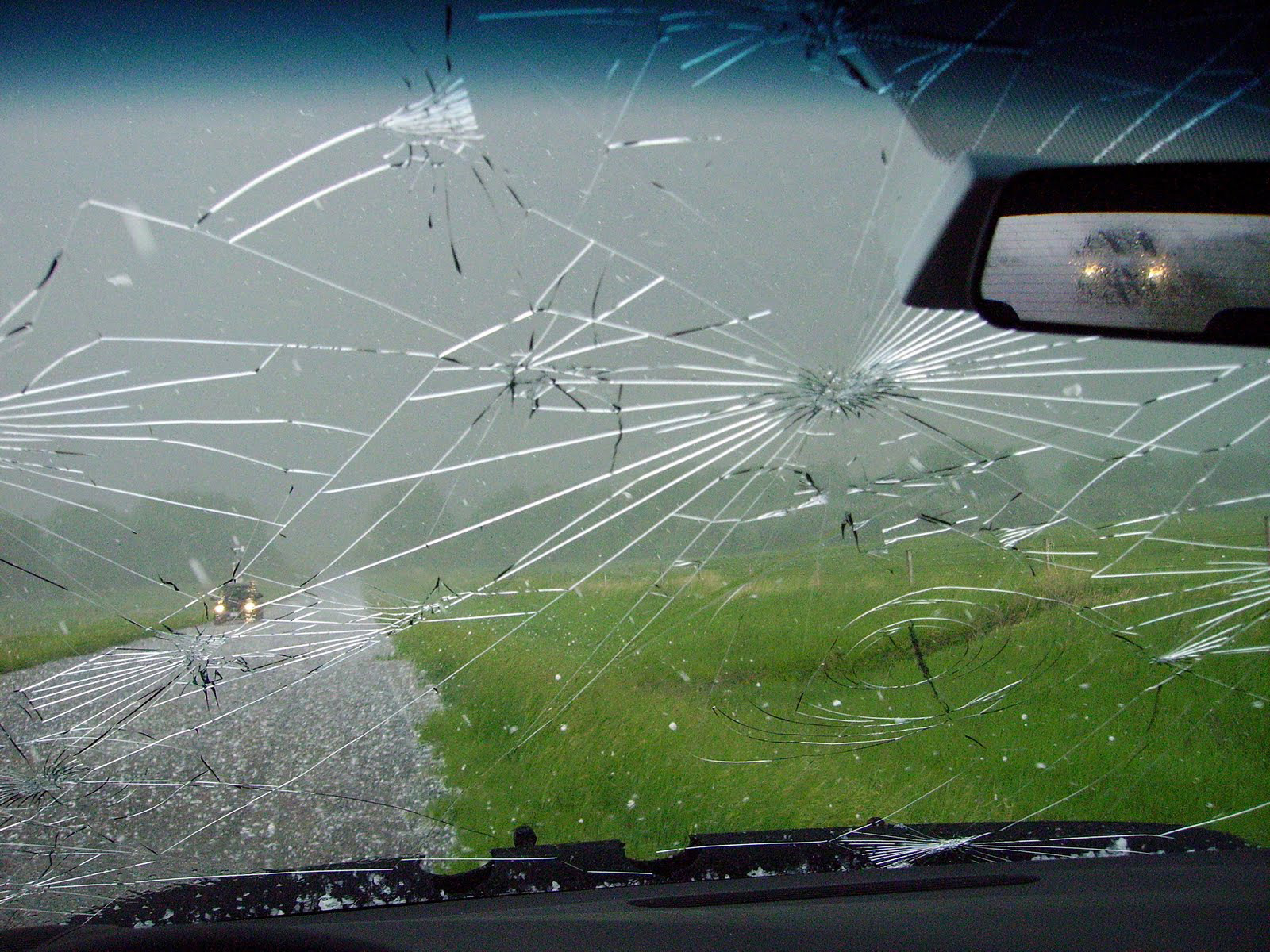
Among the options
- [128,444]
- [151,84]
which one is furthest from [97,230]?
[128,444]

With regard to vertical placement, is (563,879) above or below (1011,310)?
below

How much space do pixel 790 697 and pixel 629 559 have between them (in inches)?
Result: 24.0

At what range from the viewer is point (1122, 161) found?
6.07ft

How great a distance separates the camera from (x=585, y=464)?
2215mm

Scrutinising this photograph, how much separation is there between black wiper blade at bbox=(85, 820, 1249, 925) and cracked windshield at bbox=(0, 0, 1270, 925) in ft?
0.05

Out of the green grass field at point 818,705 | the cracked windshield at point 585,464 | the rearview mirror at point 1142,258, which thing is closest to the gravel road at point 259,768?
the cracked windshield at point 585,464

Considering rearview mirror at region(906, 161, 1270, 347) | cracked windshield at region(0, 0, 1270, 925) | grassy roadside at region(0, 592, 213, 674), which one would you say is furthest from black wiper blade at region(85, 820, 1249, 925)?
rearview mirror at region(906, 161, 1270, 347)

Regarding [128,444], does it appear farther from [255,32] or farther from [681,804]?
[681,804]

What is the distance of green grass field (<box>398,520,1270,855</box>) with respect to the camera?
2270mm

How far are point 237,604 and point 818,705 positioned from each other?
160 centimetres

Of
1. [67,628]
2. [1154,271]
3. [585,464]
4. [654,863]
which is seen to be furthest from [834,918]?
[67,628]

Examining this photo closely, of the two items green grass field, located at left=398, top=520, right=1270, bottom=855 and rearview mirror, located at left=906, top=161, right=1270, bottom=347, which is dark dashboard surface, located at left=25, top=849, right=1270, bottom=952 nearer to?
green grass field, located at left=398, top=520, right=1270, bottom=855

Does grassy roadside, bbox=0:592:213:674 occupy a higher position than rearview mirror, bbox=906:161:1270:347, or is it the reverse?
rearview mirror, bbox=906:161:1270:347

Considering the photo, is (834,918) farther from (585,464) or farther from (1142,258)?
(1142,258)
